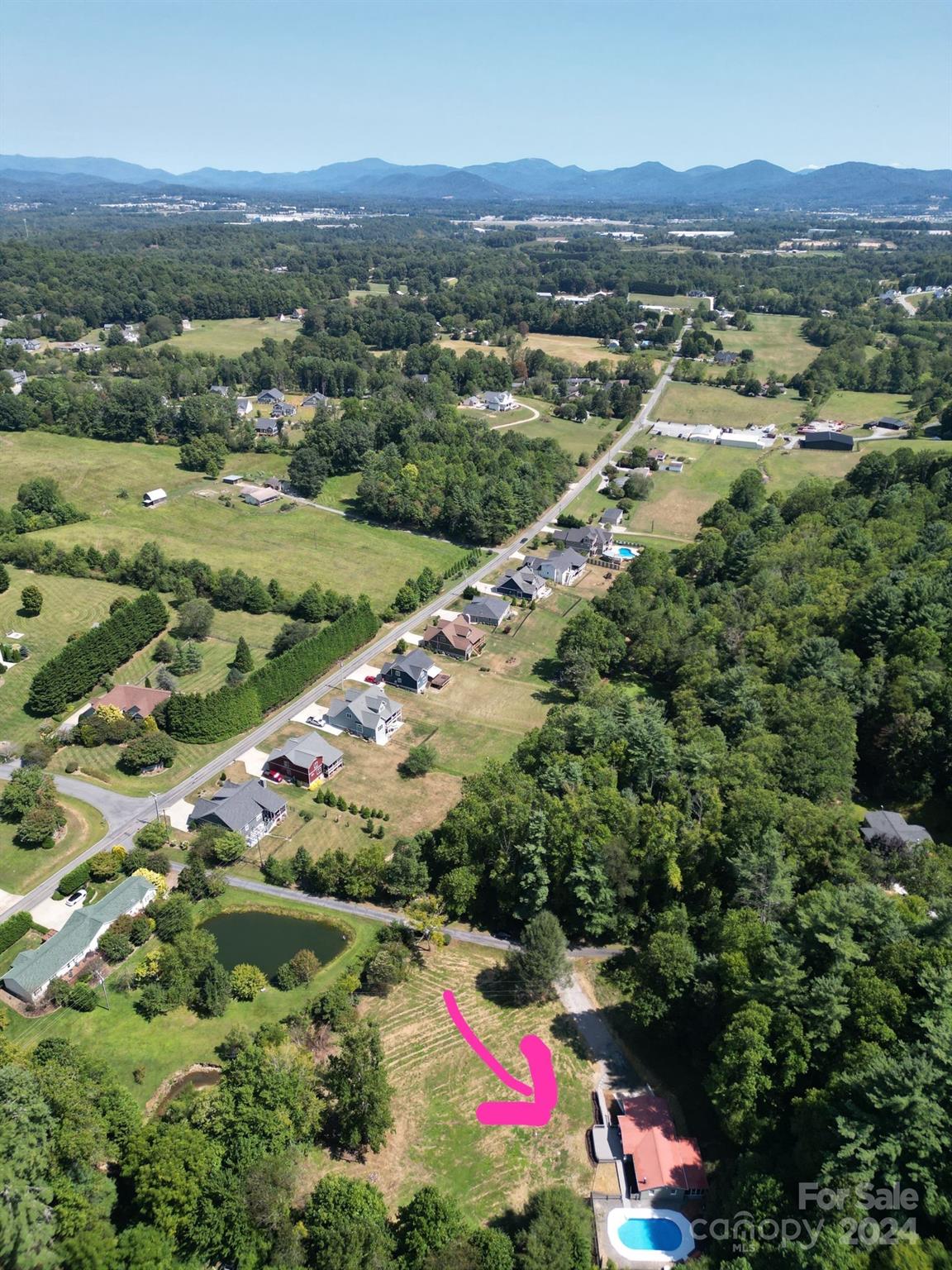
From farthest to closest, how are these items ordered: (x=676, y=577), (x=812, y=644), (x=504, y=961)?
1. (x=676, y=577)
2. (x=812, y=644)
3. (x=504, y=961)

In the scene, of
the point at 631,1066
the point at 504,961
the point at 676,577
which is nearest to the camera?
the point at 631,1066

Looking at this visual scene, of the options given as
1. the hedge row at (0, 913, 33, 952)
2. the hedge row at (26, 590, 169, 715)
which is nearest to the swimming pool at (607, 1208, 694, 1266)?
the hedge row at (0, 913, 33, 952)

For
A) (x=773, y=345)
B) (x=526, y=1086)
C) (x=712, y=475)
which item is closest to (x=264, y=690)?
(x=526, y=1086)

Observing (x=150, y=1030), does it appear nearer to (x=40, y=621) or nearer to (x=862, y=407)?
(x=40, y=621)

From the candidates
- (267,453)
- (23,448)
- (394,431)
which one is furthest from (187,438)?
(394,431)

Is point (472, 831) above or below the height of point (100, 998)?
above

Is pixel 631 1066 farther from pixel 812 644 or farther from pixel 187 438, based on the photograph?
pixel 187 438
